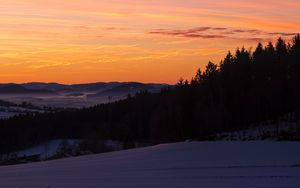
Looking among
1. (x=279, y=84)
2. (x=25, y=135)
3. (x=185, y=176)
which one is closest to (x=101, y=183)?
(x=185, y=176)

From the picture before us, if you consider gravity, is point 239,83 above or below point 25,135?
above

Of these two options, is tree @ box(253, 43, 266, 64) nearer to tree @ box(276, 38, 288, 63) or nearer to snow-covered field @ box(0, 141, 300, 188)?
tree @ box(276, 38, 288, 63)

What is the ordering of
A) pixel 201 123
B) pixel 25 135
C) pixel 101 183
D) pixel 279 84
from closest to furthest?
pixel 101 183 < pixel 279 84 < pixel 201 123 < pixel 25 135

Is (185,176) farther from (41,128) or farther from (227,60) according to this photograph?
(41,128)

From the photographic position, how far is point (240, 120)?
8850cm

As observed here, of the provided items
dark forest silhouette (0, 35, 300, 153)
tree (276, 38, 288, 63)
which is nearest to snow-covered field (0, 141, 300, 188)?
dark forest silhouette (0, 35, 300, 153)

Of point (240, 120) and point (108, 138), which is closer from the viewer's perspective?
point (240, 120)

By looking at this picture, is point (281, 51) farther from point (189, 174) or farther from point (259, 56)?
point (189, 174)

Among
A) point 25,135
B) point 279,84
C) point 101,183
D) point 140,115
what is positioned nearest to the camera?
point 101,183

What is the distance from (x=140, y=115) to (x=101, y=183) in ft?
332

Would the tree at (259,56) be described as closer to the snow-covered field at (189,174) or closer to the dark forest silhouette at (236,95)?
the dark forest silhouette at (236,95)

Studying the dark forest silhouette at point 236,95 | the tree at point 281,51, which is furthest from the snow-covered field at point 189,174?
the tree at point 281,51

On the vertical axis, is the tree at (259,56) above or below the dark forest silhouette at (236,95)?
above

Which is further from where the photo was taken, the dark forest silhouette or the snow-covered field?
the dark forest silhouette
